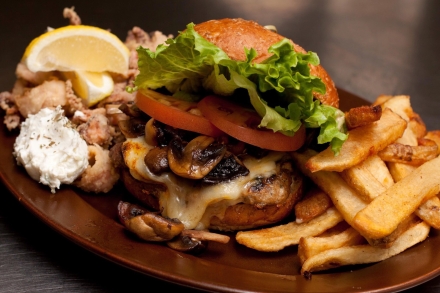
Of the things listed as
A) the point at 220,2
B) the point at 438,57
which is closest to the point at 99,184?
the point at 220,2

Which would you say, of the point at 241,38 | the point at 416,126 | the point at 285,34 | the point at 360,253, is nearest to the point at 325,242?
the point at 360,253

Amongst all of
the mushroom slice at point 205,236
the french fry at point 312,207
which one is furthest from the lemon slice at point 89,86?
the french fry at point 312,207

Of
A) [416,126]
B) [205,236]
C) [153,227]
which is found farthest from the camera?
[416,126]

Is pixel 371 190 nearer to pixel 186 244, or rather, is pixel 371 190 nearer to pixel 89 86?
pixel 186 244

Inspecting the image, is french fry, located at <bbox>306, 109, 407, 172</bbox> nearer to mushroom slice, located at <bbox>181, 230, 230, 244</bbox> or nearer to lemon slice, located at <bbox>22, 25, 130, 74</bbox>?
mushroom slice, located at <bbox>181, 230, 230, 244</bbox>

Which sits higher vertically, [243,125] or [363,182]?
[243,125]

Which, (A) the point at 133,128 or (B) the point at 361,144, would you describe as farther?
(A) the point at 133,128

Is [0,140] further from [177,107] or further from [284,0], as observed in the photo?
[284,0]
